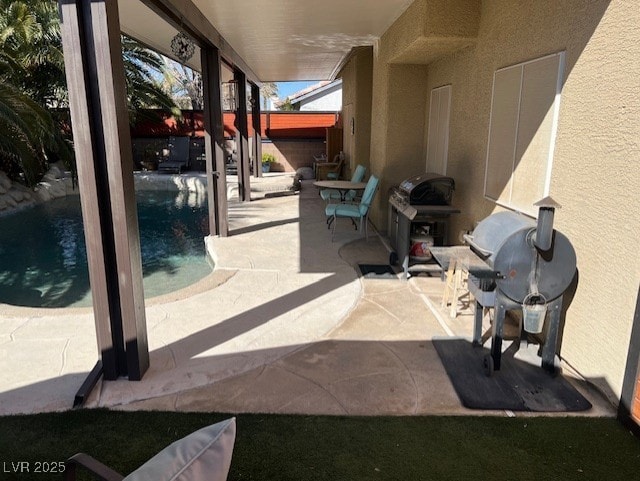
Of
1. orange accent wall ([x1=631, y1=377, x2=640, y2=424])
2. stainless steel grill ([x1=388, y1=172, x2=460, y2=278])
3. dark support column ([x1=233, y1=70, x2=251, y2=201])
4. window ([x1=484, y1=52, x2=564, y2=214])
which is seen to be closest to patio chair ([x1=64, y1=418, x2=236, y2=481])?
orange accent wall ([x1=631, y1=377, x2=640, y2=424])

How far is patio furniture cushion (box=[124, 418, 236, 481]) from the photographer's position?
1.16 metres

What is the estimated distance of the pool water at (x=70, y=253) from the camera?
6.14 m

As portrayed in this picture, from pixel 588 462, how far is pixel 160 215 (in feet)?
34.0

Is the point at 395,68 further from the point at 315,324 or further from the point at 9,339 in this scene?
the point at 9,339

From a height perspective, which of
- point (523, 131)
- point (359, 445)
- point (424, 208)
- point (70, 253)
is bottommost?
point (70, 253)

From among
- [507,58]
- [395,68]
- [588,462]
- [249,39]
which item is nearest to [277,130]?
[249,39]

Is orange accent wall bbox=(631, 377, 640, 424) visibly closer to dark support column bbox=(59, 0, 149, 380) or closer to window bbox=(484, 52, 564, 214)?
window bbox=(484, 52, 564, 214)

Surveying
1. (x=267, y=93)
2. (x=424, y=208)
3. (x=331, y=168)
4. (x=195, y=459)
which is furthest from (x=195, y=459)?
(x=267, y=93)

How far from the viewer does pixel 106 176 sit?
2.93 meters

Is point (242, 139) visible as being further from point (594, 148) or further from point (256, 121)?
point (594, 148)

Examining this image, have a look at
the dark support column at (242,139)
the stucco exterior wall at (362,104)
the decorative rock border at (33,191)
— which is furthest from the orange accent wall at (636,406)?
the decorative rock border at (33,191)

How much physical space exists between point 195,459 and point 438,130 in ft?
19.5

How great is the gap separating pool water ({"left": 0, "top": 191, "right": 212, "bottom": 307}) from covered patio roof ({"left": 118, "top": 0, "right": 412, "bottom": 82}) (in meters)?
3.25

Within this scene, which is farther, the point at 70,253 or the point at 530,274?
the point at 70,253
